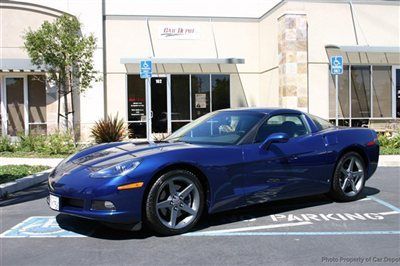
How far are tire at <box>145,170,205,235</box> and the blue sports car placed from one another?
0.01 meters

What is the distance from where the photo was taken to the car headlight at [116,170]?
493 centimetres

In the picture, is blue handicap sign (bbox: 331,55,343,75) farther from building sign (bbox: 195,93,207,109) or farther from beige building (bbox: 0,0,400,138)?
building sign (bbox: 195,93,207,109)

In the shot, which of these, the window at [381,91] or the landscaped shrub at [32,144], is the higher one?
the window at [381,91]

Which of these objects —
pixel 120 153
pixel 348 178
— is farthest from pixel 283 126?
pixel 120 153

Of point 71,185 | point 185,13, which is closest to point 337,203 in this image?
point 71,185

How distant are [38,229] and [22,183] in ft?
10.7

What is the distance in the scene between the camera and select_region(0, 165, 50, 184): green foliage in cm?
911

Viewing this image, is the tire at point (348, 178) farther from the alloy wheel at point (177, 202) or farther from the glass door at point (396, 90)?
the glass door at point (396, 90)

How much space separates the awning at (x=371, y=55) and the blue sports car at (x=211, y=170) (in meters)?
12.0

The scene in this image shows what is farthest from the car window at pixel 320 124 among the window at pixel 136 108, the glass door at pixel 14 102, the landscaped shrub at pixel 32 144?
the glass door at pixel 14 102

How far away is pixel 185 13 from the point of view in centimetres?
2025

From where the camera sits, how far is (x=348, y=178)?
23.0ft

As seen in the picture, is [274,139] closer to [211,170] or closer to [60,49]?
[211,170]

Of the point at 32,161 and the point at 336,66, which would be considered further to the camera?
the point at 336,66
